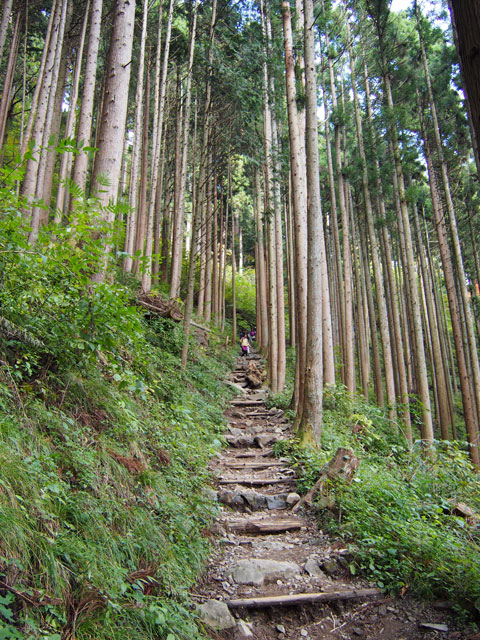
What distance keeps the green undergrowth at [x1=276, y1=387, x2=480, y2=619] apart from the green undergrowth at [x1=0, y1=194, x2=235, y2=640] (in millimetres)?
1517

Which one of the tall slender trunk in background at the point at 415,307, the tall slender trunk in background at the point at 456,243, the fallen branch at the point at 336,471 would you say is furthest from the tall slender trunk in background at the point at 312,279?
the tall slender trunk in background at the point at 456,243

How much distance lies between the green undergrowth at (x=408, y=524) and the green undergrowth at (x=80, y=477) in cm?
152

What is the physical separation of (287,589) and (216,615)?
767mm

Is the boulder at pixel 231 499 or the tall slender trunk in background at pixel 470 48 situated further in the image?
the boulder at pixel 231 499

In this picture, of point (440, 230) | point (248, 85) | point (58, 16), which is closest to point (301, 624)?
point (440, 230)

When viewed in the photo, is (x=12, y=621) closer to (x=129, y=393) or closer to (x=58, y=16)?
(x=129, y=393)

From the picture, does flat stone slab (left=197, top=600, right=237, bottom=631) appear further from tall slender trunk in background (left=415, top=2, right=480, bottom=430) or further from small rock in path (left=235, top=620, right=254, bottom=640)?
tall slender trunk in background (left=415, top=2, right=480, bottom=430)

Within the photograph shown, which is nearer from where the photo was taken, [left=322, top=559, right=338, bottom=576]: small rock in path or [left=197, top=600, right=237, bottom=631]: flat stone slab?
[left=197, top=600, right=237, bottom=631]: flat stone slab

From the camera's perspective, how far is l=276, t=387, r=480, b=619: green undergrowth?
3002mm

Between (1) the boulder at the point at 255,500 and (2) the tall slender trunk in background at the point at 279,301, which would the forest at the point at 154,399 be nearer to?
(2) the tall slender trunk in background at the point at 279,301

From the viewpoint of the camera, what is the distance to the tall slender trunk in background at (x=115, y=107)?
4930 millimetres

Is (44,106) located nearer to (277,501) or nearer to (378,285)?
(277,501)

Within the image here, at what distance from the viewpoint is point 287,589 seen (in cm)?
325

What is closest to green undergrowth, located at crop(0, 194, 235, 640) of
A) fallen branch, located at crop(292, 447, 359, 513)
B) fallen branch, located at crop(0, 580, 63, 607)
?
fallen branch, located at crop(0, 580, 63, 607)
